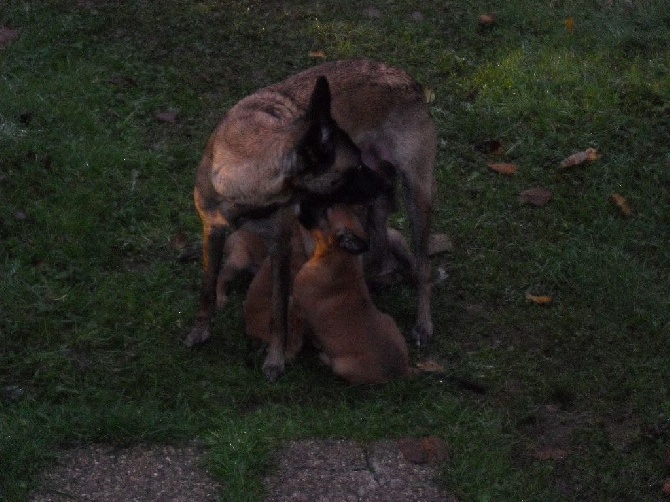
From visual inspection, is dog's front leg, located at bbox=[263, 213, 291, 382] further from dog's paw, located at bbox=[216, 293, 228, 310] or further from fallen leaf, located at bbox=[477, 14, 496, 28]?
fallen leaf, located at bbox=[477, 14, 496, 28]

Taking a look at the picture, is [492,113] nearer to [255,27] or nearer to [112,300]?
[255,27]

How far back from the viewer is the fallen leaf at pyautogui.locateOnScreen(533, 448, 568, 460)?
5129 mm

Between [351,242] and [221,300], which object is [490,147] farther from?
[351,242]

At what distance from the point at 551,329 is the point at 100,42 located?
419cm

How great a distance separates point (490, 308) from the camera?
6305 mm

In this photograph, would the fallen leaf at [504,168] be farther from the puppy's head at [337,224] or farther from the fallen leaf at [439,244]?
the puppy's head at [337,224]

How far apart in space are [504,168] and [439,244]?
100cm

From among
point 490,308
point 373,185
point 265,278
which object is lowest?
point 490,308

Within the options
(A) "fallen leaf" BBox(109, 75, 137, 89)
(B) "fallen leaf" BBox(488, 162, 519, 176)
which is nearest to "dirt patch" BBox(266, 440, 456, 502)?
(B) "fallen leaf" BBox(488, 162, 519, 176)

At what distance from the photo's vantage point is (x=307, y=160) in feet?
17.3

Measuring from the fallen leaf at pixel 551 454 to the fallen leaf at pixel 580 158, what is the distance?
9.13ft

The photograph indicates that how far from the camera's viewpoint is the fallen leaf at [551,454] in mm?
5129

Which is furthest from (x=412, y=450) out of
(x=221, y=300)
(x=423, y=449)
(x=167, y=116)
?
(x=167, y=116)

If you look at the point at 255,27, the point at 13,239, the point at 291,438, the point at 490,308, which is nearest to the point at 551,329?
the point at 490,308
